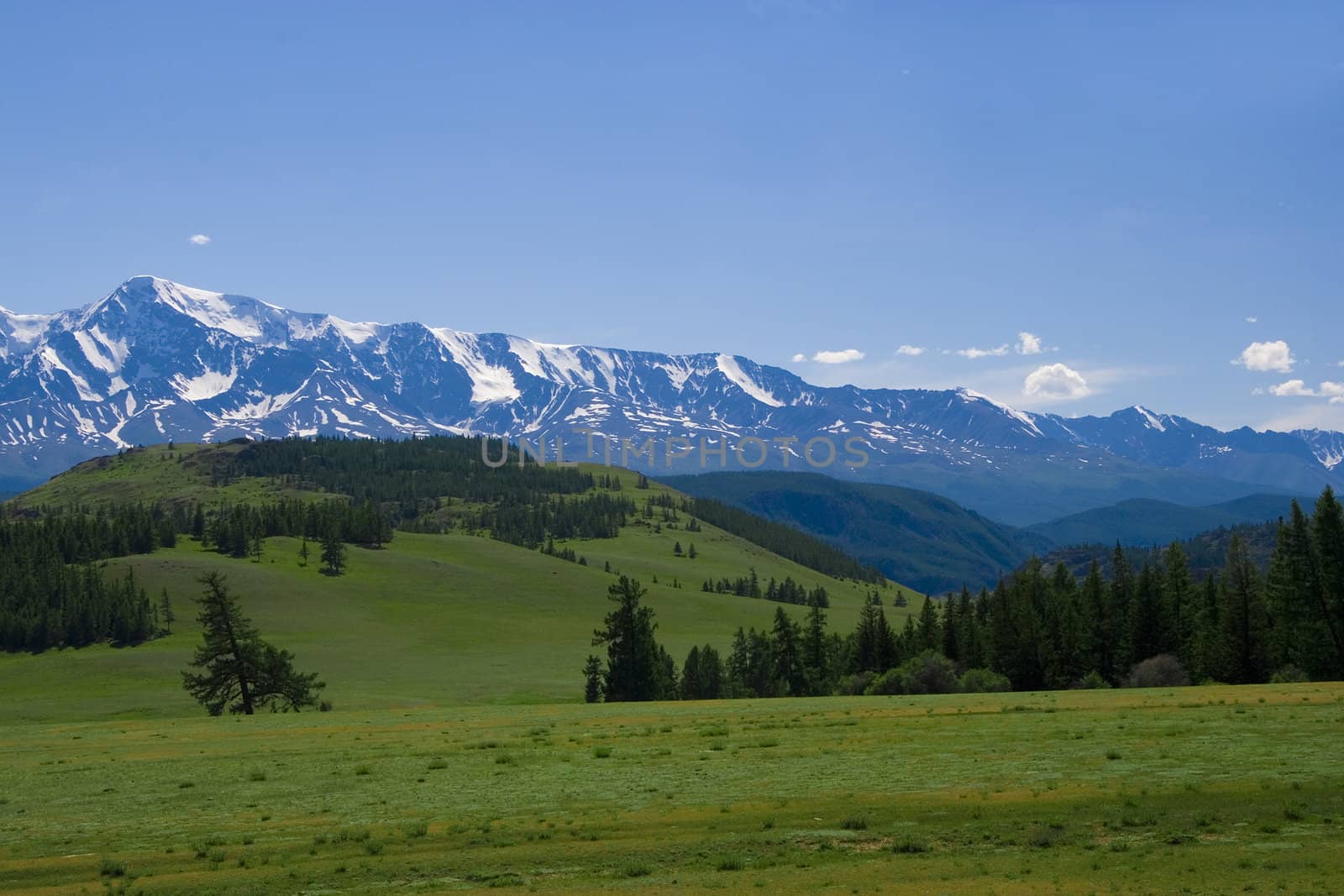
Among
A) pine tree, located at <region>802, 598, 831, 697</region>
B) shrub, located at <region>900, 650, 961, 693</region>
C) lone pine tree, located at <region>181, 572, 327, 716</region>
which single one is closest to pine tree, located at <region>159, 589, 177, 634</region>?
lone pine tree, located at <region>181, 572, 327, 716</region>

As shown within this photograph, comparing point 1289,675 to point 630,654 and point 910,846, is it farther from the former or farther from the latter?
point 910,846

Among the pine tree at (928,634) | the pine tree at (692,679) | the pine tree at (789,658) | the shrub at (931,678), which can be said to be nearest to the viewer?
the shrub at (931,678)

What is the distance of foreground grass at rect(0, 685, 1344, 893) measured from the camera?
2059cm

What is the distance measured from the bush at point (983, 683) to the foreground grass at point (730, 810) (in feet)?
116

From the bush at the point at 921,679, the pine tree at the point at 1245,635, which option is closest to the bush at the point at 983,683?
the bush at the point at 921,679

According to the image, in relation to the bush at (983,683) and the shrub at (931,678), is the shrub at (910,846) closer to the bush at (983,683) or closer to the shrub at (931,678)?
the bush at (983,683)

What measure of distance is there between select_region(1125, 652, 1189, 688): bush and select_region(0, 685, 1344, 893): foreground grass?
3032 centimetres

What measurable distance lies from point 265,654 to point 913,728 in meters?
57.7

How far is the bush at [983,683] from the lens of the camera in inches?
3063

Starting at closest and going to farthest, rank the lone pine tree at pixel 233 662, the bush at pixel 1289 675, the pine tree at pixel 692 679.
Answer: the bush at pixel 1289 675 < the lone pine tree at pixel 233 662 < the pine tree at pixel 692 679

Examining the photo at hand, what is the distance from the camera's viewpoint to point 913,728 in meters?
40.2

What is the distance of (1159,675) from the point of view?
238 ft

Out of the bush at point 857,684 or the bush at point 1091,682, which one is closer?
the bush at point 1091,682

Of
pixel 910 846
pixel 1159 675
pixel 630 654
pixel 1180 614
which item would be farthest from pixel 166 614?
pixel 910 846
